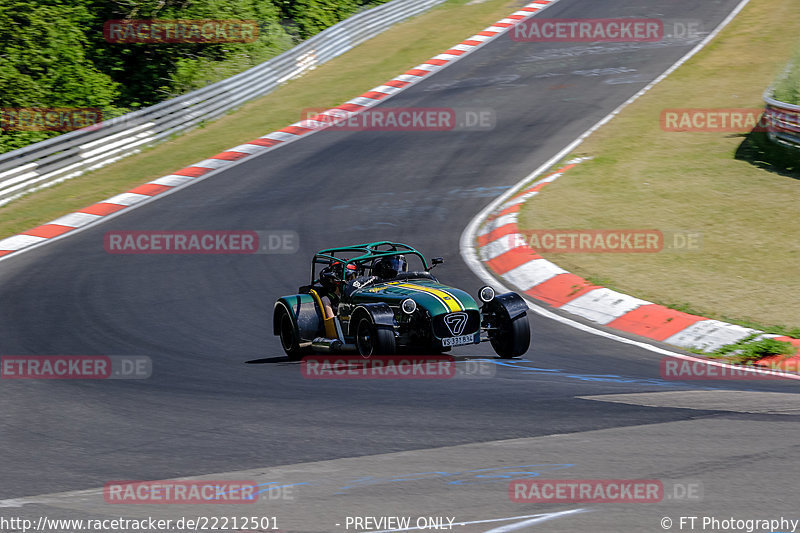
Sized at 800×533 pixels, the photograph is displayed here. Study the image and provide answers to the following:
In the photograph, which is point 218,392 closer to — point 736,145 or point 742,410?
point 742,410

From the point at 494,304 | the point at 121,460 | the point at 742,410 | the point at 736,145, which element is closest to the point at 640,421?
the point at 742,410

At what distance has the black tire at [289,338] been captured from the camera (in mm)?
10065

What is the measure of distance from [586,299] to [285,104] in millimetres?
16464

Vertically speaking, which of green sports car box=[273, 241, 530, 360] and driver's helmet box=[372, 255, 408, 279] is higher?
driver's helmet box=[372, 255, 408, 279]

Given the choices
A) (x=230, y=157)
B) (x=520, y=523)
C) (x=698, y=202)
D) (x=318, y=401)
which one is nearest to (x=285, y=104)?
(x=230, y=157)

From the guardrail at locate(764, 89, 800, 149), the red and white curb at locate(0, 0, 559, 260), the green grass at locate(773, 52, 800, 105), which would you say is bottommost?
the red and white curb at locate(0, 0, 559, 260)

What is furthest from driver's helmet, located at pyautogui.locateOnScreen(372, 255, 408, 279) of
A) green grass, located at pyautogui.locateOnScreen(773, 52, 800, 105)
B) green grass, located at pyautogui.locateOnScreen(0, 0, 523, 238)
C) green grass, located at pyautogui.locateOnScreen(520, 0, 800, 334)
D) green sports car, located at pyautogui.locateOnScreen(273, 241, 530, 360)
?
green grass, located at pyautogui.locateOnScreen(773, 52, 800, 105)

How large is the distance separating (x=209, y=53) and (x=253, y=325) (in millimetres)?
19460

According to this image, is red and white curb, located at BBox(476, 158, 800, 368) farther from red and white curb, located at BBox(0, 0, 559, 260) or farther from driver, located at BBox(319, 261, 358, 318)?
red and white curb, located at BBox(0, 0, 559, 260)

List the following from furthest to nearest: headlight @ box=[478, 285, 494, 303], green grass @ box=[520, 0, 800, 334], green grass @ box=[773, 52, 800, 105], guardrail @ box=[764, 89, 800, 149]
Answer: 1. green grass @ box=[773, 52, 800, 105]
2. guardrail @ box=[764, 89, 800, 149]
3. green grass @ box=[520, 0, 800, 334]
4. headlight @ box=[478, 285, 494, 303]

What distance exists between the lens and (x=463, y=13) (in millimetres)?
34344

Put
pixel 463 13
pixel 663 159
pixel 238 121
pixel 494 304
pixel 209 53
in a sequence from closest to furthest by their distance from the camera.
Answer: pixel 494 304, pixel 663 159, pixel 238 121, pixel 209 53, pixel 463 13

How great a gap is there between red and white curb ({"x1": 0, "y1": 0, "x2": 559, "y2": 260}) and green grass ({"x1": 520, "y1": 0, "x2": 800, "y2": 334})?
738 cm

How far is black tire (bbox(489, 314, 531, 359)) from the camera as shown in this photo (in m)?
9.29
